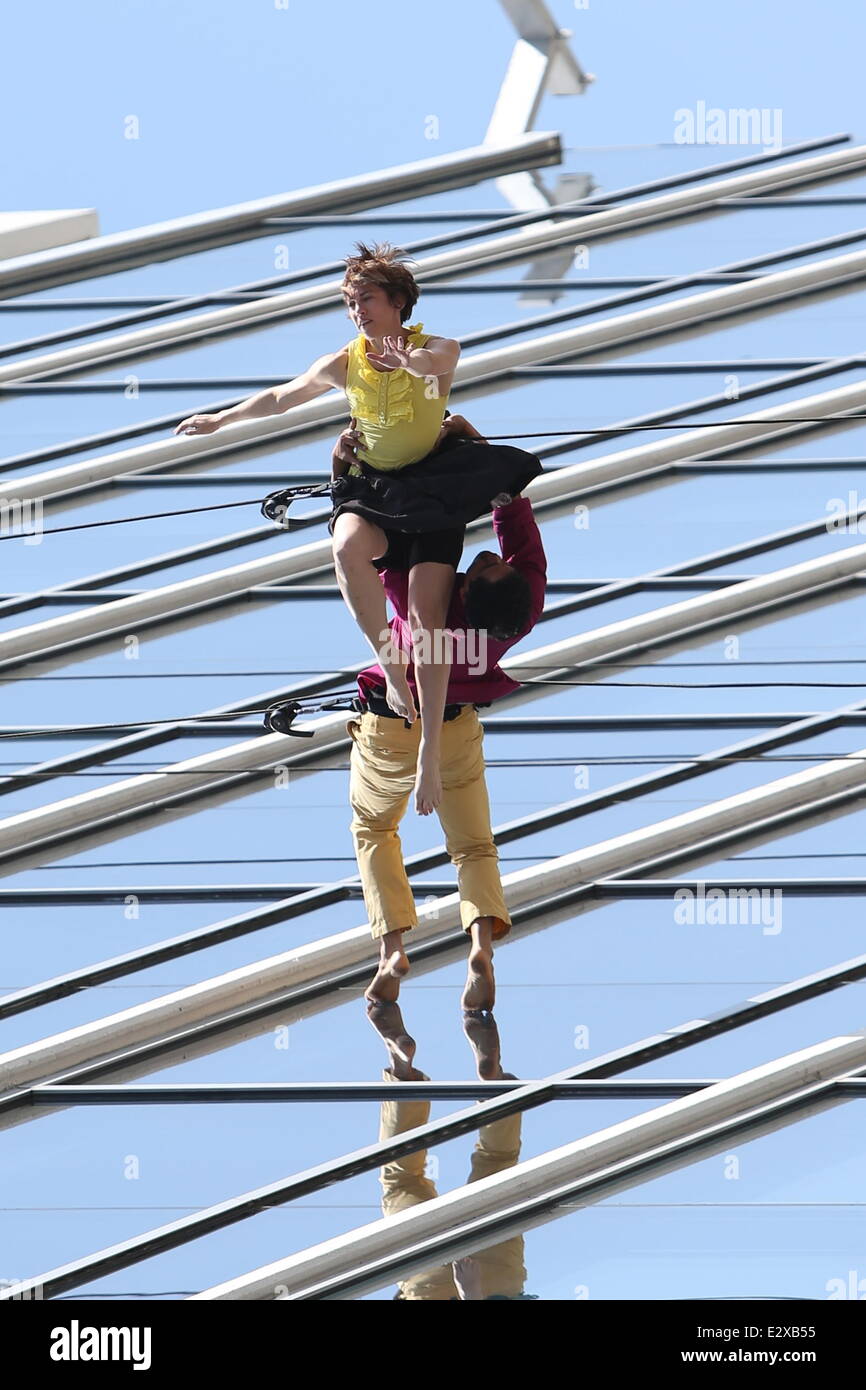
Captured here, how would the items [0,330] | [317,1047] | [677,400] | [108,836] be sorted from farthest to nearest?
[0,330] → [677,400] → [108,836] → [317,1047]

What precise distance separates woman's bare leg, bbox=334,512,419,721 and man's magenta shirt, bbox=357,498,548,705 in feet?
0.27

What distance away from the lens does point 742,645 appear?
10141mm

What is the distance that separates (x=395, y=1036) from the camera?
7203 mm

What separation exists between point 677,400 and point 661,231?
3.02 meters

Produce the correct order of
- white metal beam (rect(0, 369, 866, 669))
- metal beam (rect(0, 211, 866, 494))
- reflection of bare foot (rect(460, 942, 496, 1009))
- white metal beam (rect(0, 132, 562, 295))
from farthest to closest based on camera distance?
white metal beam (rect(0, 132, 562, 295)) < metal beam (rect(0, 211, 866, 494)) < white metal beam (rect(0, 369, 866, 669)) < reflection of bare foot (rect(460, 942, 496, 1009))

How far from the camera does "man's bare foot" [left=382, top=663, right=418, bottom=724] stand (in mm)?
6680

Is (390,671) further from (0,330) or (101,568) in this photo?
(0,330)

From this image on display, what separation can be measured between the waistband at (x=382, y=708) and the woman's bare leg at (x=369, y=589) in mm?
114

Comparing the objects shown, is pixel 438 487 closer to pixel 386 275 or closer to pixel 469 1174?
pixel 386 275

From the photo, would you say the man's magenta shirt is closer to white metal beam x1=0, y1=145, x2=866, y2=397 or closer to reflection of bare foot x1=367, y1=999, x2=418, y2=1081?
reflection of bare foot x1=367, y1=999, x2=418, y2=1081

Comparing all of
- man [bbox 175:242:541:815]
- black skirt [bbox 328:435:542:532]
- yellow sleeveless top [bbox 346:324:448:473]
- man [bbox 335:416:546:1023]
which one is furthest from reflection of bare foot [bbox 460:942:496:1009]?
yellow sleeveless top [bbox 346:324:448:473]

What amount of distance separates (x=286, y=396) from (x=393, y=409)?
44cm

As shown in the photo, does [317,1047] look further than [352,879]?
No
